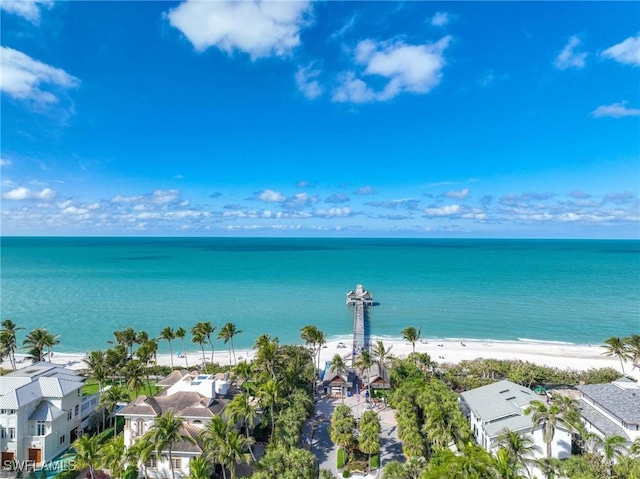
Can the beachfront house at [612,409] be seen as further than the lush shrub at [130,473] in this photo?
Yes

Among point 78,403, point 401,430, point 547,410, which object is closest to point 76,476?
point 78,403

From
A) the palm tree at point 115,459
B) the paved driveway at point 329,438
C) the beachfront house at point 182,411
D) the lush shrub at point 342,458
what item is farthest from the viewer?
the paved driveway at point 329,438

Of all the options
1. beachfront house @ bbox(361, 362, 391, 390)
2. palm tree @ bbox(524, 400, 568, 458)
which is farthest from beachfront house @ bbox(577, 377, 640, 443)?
beachfront house @ bbox(361, 362, 391, 390)

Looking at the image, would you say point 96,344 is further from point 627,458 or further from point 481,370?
point 627,458

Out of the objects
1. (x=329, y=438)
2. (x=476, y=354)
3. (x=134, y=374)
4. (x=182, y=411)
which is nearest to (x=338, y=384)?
(x=329, y=438)

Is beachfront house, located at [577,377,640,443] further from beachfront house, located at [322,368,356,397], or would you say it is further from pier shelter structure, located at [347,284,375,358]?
pier shelter structure, located at [347,284,375,358]

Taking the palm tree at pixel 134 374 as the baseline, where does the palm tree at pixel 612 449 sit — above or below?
below

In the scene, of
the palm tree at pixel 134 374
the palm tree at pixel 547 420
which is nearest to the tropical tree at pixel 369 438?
the palm tree at pixel 547 420

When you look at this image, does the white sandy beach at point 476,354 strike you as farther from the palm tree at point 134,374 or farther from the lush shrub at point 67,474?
the lush shrub at point 67,474
